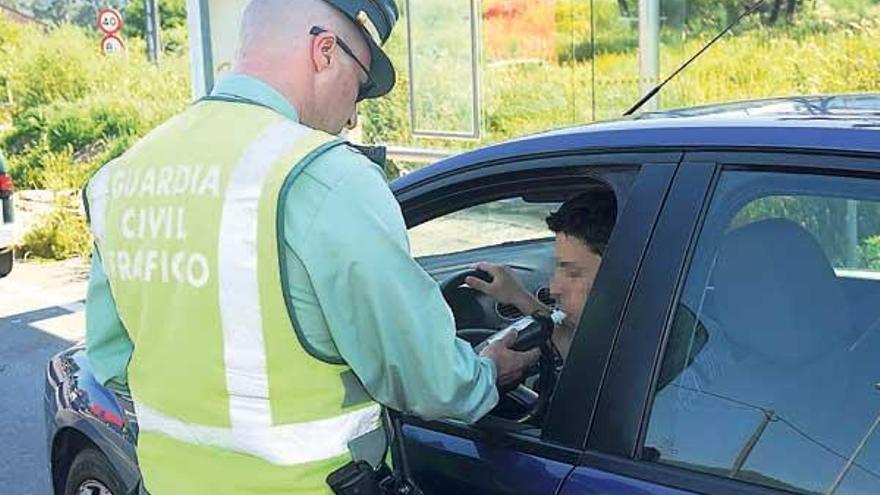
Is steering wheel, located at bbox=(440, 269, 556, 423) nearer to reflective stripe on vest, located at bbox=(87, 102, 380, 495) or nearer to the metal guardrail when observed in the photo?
reflective stripe on vest, located at bbox=(87, 102, 380, 495)

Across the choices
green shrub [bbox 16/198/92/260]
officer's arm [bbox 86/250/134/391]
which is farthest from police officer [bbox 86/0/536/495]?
green shrub [bbox 16/198/92/260]

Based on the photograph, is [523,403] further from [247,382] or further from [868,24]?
[868,24]

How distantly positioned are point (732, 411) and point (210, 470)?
32.8 inches

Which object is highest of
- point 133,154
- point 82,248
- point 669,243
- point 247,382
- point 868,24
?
point 868,24

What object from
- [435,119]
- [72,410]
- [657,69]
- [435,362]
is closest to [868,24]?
[657,69]

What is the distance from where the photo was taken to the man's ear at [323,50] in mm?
1711

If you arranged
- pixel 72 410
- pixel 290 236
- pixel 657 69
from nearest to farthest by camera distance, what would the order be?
pixel 290 236, pixel 72 410, pixel 657 69

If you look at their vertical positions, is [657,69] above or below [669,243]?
above

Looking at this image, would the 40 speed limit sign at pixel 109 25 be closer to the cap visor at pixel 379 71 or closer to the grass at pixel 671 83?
the grass at pixel 671 83

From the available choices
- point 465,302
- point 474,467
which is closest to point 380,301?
point 474,467

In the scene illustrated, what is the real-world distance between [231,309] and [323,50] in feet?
1.42

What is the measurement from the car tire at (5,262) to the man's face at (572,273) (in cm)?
724

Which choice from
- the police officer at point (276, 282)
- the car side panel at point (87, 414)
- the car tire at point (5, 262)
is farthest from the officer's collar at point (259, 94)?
the car tire at point (5, 262)

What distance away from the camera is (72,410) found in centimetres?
300
